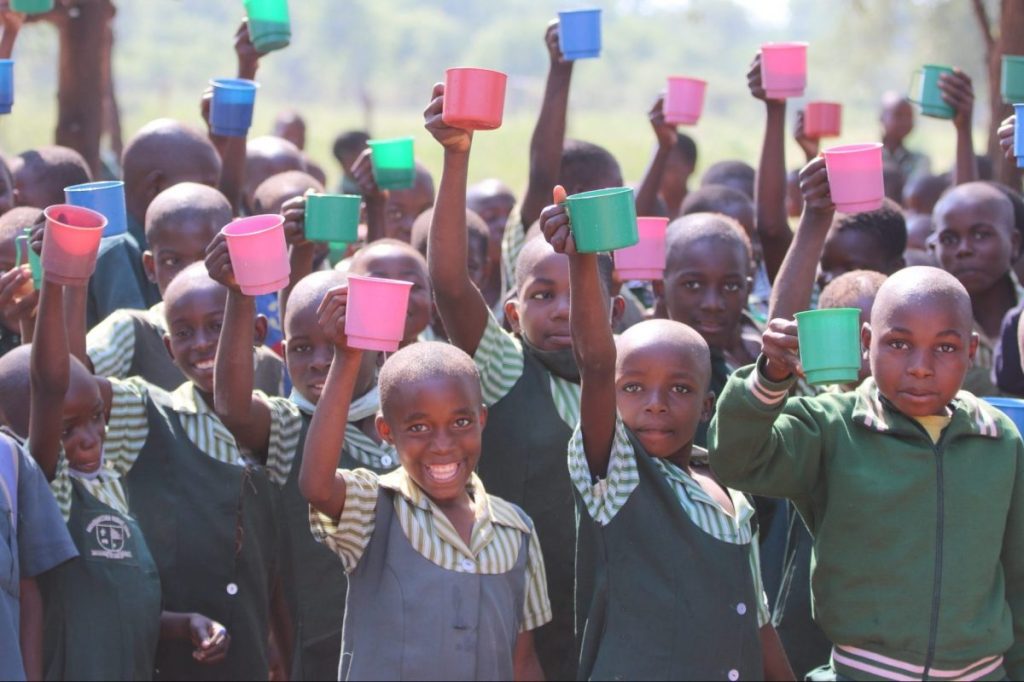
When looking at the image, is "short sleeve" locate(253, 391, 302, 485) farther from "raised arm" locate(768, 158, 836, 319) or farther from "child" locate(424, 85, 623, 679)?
"raised arm" locate(768, 158, 836, 319)

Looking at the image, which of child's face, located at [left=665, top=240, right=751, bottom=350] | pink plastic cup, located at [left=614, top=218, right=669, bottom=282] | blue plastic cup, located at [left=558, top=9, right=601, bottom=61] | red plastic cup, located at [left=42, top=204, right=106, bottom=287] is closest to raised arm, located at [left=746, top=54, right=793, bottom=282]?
child's face, located at [left=665, top=240, right=751, bottom=350]

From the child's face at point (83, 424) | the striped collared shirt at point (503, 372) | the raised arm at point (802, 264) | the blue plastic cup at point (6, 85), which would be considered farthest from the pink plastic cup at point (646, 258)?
the blue plastic cup at point (6, 85)

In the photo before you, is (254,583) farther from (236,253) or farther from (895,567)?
(895,567)

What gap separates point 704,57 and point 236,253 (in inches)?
2916

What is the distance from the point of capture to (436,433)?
3594 mm

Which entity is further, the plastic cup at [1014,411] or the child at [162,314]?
the child at [162,314]

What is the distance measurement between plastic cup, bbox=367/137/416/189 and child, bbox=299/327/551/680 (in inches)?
71.0

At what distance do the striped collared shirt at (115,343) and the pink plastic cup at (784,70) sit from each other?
228 centimetres

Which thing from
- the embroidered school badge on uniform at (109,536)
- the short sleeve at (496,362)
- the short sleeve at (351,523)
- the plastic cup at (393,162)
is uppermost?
the plastic cup at (393,162)

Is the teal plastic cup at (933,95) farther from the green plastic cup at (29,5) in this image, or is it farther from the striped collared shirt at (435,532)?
the green plastic cup at (29,5)

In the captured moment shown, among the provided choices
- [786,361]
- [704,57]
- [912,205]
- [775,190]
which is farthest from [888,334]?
[704,57]

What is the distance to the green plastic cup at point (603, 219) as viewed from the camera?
3297 millimetres

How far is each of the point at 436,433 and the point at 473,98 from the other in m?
0.85

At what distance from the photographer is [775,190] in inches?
207
